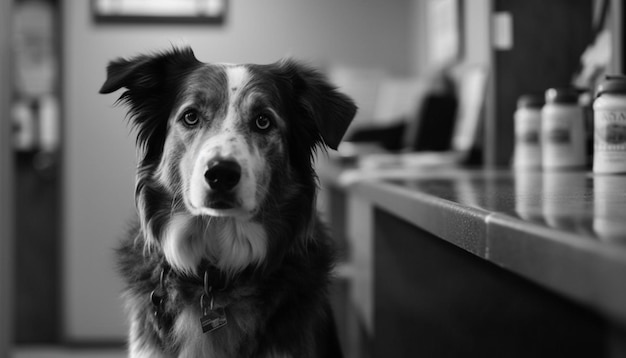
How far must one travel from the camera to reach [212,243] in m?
1.25

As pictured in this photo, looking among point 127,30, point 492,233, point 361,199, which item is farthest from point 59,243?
point 492,233

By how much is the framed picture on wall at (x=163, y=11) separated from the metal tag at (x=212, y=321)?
12.3 ft

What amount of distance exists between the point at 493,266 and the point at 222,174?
26.6 inches

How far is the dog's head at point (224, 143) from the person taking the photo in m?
1.11

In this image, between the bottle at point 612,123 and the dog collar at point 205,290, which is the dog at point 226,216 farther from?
the bottle at point 612,123

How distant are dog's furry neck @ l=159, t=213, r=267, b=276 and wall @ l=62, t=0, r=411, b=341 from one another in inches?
138

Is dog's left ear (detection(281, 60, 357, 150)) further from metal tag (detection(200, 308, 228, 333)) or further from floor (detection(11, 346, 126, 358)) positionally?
floor (detection(11, 346, 126, 358))

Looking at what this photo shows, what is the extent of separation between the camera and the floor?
4521 millimetres

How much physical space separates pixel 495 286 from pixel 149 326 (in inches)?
28.2

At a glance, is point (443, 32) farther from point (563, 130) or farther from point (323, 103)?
point (323, 103)

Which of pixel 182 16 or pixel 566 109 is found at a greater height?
pixel 182 16

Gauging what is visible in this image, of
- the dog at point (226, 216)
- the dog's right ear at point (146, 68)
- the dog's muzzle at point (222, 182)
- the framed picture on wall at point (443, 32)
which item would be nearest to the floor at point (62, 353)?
the framed picture on wall at point (443, 32)

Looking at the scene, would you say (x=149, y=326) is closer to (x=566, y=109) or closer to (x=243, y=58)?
(x=566, y=109)

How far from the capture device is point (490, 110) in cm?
228
